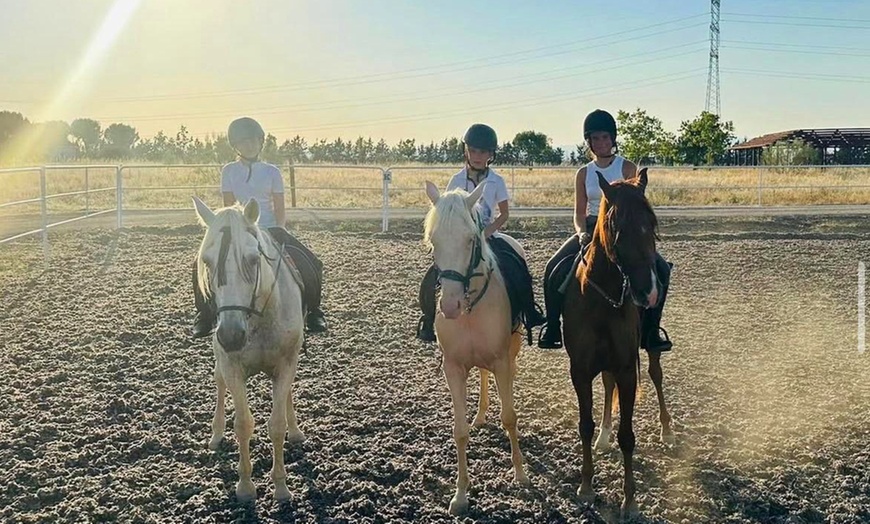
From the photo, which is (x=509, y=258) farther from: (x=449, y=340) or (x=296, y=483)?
(x=296, y=483)

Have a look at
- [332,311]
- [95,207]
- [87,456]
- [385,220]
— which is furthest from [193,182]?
[87,456]

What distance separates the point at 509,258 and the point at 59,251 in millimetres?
10801

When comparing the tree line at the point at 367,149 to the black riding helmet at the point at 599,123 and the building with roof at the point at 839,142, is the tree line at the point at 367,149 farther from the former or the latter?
the black riding helmet at the point at 599,123

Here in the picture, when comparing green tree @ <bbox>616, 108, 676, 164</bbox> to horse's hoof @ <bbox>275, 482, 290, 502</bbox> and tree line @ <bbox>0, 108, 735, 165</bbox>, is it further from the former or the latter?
horse's hoof @ <bbox>275, 482, 290, 502</bbox>

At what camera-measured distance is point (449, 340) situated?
12.9ft

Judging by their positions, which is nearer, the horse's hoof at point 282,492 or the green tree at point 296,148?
the horse's hoof at point 282,492

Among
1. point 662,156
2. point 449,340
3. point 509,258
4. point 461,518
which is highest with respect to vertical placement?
point 662,156

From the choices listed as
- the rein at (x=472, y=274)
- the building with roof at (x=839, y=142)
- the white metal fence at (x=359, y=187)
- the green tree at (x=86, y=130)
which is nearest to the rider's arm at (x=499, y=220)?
the rein at (x=472, y=274)

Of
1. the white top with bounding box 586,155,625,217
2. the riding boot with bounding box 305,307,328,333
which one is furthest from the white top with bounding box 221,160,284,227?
the white top with bounding box 586,155,625,217

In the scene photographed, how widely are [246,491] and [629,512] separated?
2.01 meters

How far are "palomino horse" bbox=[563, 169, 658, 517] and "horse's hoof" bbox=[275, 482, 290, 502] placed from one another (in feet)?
5.15

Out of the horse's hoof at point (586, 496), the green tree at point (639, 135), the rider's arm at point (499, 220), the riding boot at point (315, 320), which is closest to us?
the horse's hoof at point (586, 496)

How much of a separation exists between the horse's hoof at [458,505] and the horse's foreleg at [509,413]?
16.2 inches

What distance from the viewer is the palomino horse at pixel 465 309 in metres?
3.46
